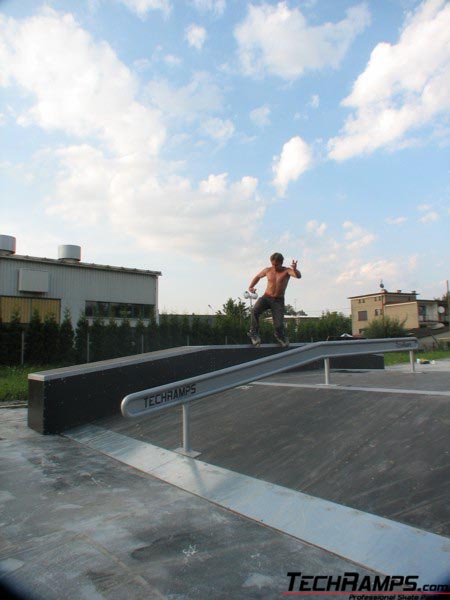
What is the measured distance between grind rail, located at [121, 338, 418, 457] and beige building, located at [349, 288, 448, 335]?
202 ft

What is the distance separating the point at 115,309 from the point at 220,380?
28.3 metres

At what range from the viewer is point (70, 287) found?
3027 centimetres

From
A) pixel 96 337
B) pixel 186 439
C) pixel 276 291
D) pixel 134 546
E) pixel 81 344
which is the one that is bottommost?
pixel 134 546

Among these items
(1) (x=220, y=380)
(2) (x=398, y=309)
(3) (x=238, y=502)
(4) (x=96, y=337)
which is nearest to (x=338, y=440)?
(3) (x=238, y=502)

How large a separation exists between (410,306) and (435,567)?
7338 cm

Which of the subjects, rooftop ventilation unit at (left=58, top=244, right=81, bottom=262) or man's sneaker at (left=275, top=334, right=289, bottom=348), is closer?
man's sneaker at (left=275, top=334, right=289, bottom=348)

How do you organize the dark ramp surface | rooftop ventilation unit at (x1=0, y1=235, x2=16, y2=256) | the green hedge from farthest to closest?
rooftop ventilation unit at (x1=0, y1=235, x2=16, y2=256)
the green hedge
the dark ramp surface

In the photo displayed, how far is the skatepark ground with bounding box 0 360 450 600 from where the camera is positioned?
2643 millimetres

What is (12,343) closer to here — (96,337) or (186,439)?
(96,337)

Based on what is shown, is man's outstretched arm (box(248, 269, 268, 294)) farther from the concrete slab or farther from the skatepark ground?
the concrete slab

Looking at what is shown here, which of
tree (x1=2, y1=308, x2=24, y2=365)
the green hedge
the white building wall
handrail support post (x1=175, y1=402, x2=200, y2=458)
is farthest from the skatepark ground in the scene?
the white building wall

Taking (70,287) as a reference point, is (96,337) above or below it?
below

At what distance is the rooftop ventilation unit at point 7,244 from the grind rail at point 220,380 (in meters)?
27.2

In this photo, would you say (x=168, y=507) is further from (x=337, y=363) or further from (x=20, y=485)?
(x=337, y=363)
